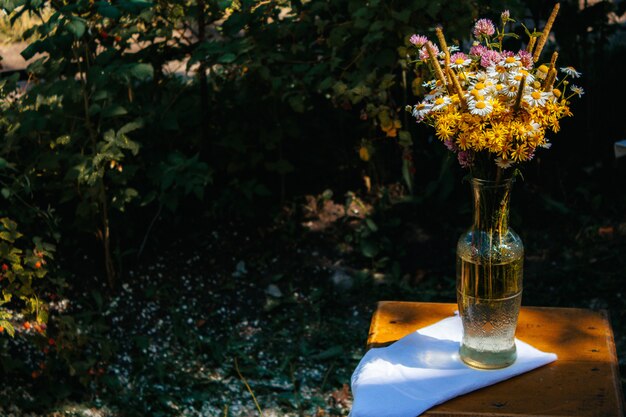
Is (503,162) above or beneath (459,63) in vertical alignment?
beneath

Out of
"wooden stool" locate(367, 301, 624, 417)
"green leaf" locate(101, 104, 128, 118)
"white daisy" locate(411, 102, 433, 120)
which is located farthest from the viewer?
"green leaf" locate(101, 104, 128, 118)

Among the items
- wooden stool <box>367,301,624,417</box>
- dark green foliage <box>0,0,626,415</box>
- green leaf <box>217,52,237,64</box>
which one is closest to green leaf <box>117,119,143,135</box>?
dark green foliage <box>0,0,626,415</box>

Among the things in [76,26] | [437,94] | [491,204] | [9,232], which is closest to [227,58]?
[76,26]

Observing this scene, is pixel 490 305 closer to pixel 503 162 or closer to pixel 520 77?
pixel 503 162

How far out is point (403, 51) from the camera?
4016 millimetres

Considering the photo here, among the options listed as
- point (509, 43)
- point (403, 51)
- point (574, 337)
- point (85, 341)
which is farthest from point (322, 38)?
point (574, 337)

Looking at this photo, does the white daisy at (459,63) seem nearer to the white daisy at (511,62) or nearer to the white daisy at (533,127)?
the white daisy at (511,62)

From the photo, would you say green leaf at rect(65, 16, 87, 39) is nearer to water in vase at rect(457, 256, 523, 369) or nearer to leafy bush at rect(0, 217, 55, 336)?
leafy bush at rect(0, 217, 55, 336)

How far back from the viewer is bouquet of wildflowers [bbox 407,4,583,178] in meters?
2.17

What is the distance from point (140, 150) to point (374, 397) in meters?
2.13

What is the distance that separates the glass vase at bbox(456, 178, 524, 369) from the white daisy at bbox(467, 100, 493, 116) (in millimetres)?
193

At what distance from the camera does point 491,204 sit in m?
2.29

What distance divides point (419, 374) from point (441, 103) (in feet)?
2.42

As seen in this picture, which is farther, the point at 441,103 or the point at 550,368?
the point at 550,368
